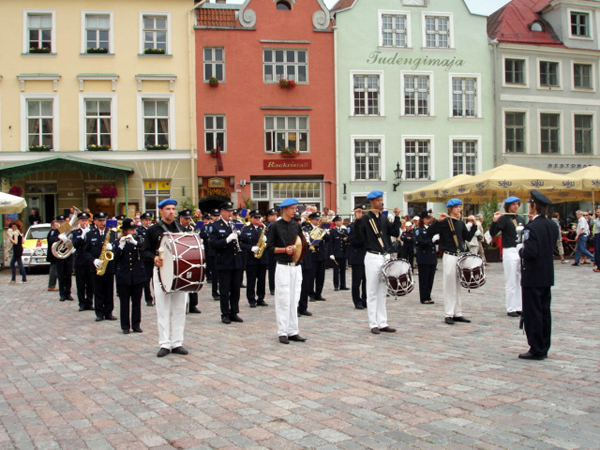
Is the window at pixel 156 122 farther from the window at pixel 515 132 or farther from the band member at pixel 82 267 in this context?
the window at pixel 515 132

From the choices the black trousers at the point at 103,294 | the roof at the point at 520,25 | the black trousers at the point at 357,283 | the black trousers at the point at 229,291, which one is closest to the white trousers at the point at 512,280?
the black trousers at the point at 357,283

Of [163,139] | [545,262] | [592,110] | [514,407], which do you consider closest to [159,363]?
[514,407]

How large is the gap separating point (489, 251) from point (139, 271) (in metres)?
16.4

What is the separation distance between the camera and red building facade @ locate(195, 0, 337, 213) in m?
30.2

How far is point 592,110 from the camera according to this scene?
35281 mm

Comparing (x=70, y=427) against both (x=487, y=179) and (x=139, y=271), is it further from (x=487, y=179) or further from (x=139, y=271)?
(x=487, y=179)

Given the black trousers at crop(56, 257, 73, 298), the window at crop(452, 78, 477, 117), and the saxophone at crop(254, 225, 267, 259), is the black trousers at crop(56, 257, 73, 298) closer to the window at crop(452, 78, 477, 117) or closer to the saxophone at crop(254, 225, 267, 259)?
the saxophone at crop(254, 225, 267, 259)

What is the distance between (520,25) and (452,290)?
29.2 meters

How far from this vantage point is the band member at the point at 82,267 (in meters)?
12.6

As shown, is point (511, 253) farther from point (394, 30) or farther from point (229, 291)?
point (394, 30)

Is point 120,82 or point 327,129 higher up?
point 120,82

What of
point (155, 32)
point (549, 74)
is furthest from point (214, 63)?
point (549, 74)

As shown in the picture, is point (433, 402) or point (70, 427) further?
point (433, 402)

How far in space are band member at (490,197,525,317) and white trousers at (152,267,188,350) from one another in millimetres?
5635
